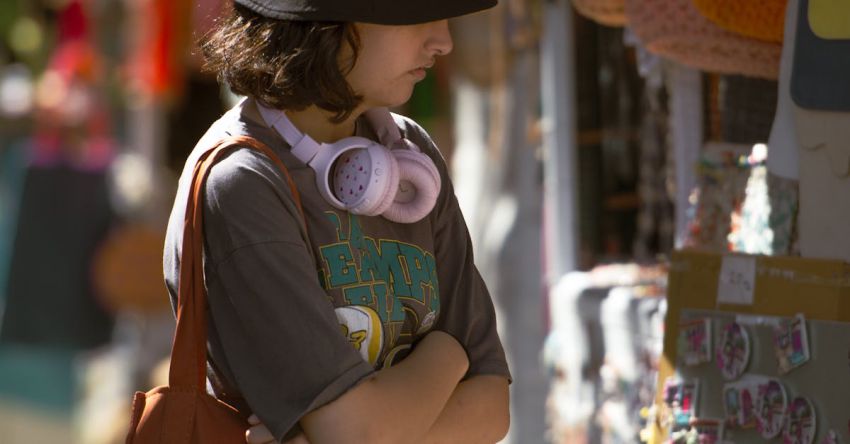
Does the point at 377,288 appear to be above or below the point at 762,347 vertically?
above

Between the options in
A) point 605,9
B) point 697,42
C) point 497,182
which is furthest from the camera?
point 497,182

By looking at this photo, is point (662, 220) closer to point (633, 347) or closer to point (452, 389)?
point (633, 347)

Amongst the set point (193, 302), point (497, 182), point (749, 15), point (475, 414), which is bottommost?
point (497, 182)

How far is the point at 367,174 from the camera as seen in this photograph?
72.2 inches

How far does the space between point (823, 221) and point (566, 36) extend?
78.1 inches

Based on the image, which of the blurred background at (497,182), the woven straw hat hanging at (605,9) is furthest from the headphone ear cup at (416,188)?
the woven straw hat hanging at (605,9)

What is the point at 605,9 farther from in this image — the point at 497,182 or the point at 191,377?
the point at 497,182

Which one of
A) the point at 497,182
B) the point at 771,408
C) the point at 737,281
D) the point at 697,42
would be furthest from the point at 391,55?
the point at 497,182

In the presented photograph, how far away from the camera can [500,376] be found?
2002mm

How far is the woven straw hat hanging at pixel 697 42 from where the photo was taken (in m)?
2.50

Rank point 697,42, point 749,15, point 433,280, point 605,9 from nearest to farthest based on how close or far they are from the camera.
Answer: point 433,280 < point 749,15 < point 697,42 < point 605,9

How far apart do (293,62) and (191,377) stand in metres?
0.42

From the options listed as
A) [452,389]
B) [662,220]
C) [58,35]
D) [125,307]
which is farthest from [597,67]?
[58,35]

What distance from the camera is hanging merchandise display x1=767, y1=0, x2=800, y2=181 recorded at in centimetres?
214
